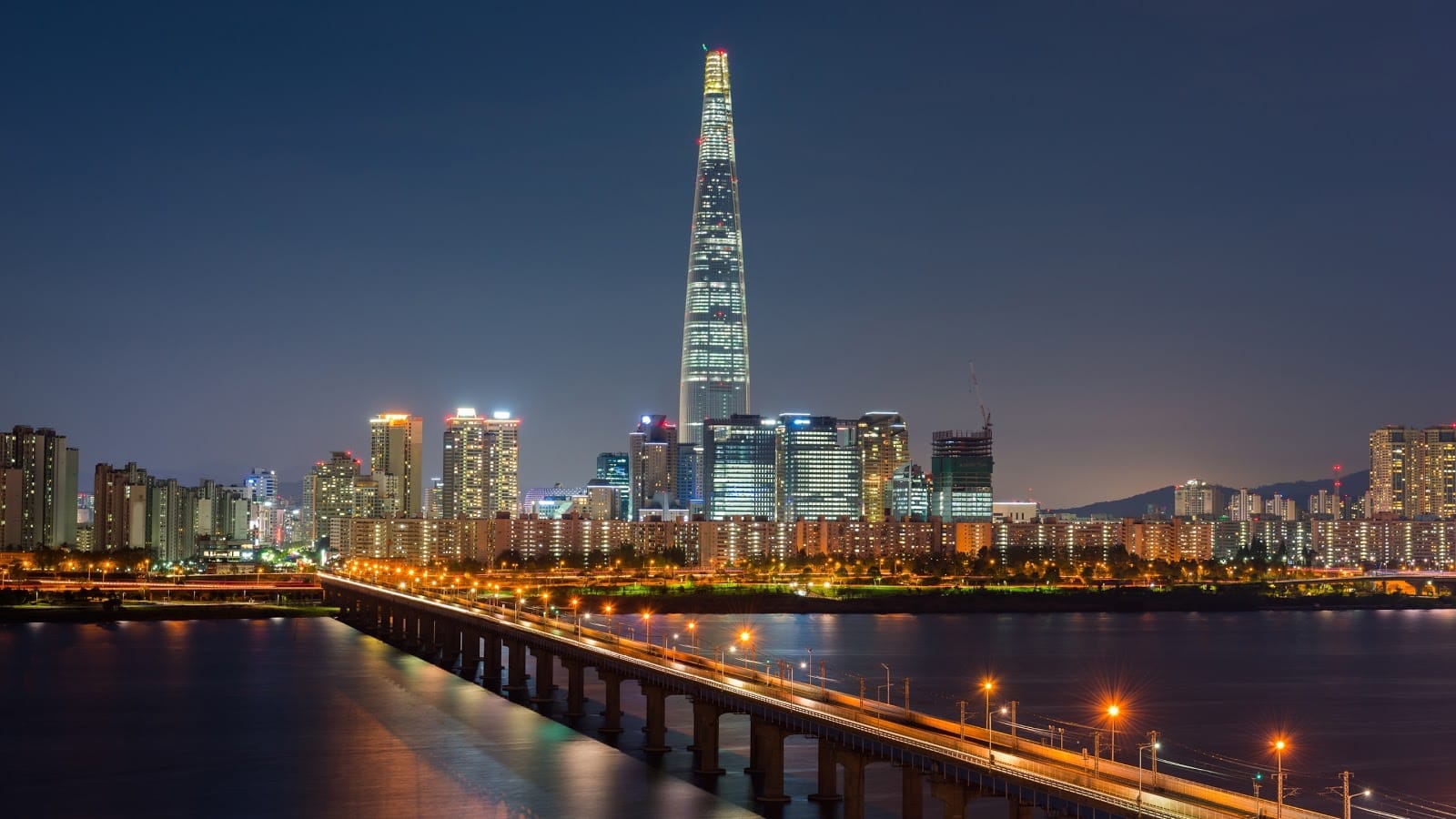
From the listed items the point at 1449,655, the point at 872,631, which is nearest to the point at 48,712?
the point at 872,631

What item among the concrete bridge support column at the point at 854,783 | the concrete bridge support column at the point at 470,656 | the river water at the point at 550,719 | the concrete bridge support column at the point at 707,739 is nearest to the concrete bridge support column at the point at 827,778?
the river water at the point at 550,719

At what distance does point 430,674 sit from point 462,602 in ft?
42.9

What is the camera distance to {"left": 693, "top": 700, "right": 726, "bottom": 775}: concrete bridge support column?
50594 millimetres

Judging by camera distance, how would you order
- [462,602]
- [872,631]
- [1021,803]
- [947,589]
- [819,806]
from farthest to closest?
[947,589]
[872,631]
[462,602]
[819,806]
[1021,803]

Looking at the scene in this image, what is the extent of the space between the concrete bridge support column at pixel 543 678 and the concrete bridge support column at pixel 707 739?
19947 millimetres

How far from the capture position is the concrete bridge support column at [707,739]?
50.6 m

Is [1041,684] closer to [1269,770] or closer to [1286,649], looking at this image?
[1269,770]

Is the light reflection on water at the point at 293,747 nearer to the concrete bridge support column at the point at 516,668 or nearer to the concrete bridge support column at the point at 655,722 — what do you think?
the concrete bridge support column at the point at 655,722

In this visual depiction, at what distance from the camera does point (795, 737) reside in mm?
59312

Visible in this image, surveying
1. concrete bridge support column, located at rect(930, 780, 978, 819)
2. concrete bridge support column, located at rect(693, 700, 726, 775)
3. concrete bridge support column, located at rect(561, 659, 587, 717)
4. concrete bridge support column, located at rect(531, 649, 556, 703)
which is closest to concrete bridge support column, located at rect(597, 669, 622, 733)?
concrete bridge support column, located at rect(561, 659, 587, 717)

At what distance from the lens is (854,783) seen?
1586 inches

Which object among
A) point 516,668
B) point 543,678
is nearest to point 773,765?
point 543,678

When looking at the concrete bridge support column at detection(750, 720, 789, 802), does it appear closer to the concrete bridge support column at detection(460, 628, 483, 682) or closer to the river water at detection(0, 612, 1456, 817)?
the river water at detection(0, 612, 1456, 817)

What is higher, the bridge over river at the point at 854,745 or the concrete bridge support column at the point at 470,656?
the bridge over river at the point at 854,745
